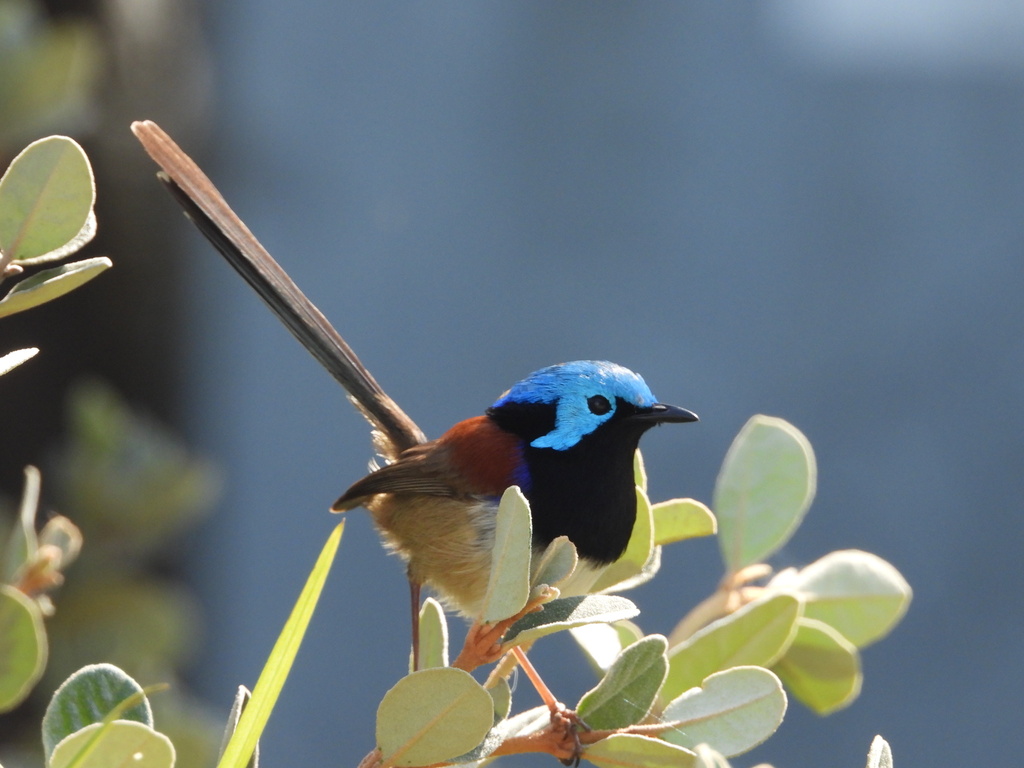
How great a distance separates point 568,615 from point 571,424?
0.74 meters

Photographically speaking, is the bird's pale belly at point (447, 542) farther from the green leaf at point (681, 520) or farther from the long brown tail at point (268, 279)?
the green leaf at point (681, 520)

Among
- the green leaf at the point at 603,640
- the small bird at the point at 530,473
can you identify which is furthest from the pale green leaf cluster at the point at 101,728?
the small bird at the point at 530,473

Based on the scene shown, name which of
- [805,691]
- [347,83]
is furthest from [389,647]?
[805,691]

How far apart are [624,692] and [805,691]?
18.5 inches

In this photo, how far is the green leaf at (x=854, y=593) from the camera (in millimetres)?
1328

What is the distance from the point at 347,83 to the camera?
192 inches

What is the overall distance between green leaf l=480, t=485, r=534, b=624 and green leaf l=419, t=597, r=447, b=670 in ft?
0.80

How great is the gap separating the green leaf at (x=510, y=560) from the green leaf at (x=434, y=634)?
24 cm

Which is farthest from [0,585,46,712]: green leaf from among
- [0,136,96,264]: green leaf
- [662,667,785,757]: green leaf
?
[662,667,785,757]: green leaf

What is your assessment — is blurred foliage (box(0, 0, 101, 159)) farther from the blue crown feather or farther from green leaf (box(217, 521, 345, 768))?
A: green leaf (box(217, 521, 345, 768))

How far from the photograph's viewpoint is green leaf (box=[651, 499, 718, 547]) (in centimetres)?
128

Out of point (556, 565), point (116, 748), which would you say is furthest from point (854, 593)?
point (116, 748)

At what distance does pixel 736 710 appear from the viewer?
965 millimetres

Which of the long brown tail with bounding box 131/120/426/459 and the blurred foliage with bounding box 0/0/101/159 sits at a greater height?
the blurred foliage with bounding box 0/0/101/159
